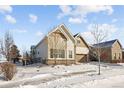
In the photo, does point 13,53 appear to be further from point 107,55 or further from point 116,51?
point 116,51

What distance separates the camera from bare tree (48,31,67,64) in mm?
35438

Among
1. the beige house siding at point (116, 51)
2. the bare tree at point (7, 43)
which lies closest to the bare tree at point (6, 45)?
the bare tree at point (7, 43)

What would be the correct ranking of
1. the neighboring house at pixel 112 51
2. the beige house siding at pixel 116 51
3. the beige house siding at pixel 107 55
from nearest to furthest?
1. the neighboring house at pixel 112 51
2. the beige house siding at pixel 107 55
3. the beige house siding at pixel 116 51

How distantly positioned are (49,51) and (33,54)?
23.6 ft

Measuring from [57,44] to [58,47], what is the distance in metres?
0.48

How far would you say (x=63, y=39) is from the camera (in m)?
36.7

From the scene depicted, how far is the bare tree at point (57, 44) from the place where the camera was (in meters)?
35.4

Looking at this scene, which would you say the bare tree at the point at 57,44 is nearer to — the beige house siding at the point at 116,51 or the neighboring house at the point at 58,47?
the neighboring house at the point at 58,47

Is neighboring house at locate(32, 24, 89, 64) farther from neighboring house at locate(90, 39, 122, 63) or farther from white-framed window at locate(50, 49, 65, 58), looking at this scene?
neighboring house at locate(90, 39, 122, 63)

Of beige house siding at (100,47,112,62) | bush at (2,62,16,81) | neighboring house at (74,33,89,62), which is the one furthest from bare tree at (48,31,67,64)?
bush at (2,62,16,81)
